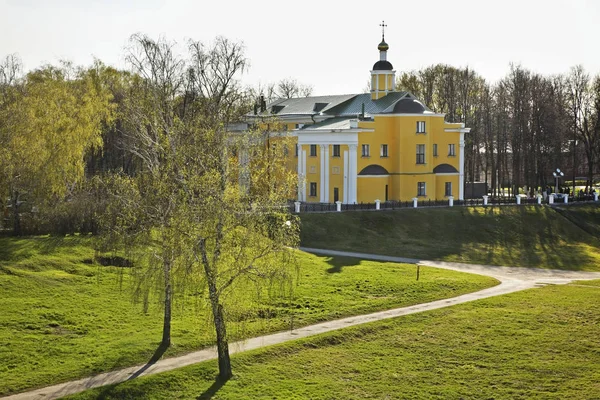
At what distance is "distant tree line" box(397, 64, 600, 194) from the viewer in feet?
236

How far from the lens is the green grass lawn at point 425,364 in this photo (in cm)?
2248

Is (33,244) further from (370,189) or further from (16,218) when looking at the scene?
(370,189)

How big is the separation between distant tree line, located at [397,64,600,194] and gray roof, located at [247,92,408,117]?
41.8 feet

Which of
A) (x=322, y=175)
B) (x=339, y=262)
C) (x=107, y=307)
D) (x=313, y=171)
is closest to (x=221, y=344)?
(x=107, y=307)

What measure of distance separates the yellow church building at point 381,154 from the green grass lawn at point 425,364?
2724 centimetres

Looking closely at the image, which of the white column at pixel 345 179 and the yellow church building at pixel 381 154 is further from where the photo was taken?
the yellow church building at pixel 381 154

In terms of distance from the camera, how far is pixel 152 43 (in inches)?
1946

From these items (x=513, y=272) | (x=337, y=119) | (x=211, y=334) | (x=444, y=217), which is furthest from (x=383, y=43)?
(x=211, y=334)

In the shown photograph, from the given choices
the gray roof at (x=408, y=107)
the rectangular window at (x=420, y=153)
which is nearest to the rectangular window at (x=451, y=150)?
the rectangular window at (x=420, y=153)

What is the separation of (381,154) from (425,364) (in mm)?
35347

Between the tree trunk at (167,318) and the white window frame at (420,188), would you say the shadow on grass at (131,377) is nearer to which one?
the tree trunk at (167,318)

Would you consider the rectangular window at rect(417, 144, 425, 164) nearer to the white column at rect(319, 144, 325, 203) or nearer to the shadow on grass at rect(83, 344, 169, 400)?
the white column at rect(319, 144, 325, 203)

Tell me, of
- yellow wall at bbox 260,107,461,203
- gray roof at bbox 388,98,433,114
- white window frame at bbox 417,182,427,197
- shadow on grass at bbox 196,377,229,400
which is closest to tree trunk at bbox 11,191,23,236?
shadow on grass at bbox 196,377,229,400

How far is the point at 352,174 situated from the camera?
5759 centimetres
